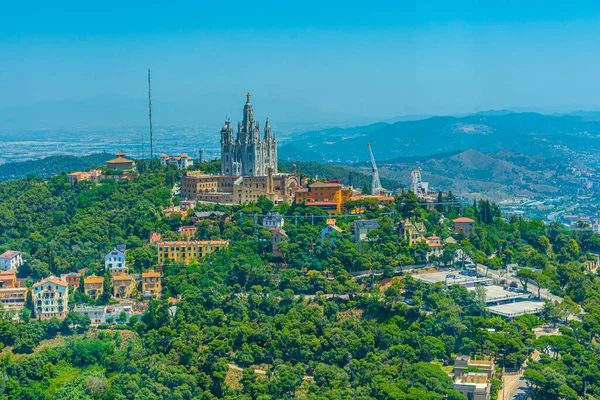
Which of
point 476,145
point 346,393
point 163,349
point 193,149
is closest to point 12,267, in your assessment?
point 163,349

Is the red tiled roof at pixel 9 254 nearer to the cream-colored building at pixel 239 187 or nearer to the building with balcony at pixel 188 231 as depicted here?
the building with balcony at pixel 188 231

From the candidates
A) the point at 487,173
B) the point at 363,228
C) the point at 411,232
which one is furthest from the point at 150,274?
the point at 487,173

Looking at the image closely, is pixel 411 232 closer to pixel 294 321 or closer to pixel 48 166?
pixel 294 321

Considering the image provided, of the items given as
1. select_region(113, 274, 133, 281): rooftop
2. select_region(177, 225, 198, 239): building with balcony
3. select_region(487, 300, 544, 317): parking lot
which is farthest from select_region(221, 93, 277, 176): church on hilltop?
select_region(487, 300, 544, 317): parking lot

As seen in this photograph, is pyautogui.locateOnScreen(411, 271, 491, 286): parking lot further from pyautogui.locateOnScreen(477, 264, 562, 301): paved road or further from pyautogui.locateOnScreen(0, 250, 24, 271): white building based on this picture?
pyautogui.locateOnScreen(0, 250, 24, 271): white building

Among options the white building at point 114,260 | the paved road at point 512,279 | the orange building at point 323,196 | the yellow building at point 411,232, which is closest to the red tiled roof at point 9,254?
the white building at point 114,260
